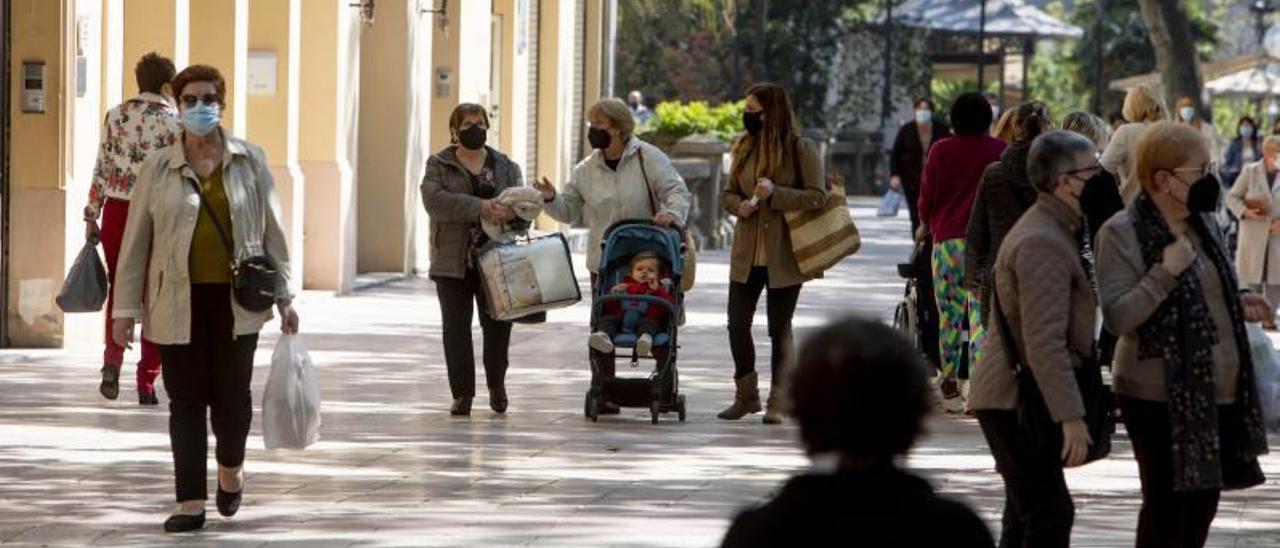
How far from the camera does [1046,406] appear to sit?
25.0ft

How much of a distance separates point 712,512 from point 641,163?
3.56 m

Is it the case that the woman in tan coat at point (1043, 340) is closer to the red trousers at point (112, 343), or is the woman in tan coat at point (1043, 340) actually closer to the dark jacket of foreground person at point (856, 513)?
the dark jacket of foreground person at point (856, 513)

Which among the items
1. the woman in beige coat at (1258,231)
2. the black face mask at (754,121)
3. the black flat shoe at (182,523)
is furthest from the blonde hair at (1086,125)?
the woman in beige coat at (1258,231)

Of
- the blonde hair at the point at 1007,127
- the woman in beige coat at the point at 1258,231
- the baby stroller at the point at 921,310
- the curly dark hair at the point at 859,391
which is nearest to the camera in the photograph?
the curly dark hair at the point at 859,391

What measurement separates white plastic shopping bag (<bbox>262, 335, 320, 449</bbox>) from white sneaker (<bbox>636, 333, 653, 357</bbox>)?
11.0ft

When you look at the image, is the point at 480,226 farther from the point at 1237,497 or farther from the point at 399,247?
the point at 399,247

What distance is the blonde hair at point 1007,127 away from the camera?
1354cm

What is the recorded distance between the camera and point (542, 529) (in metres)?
10.1

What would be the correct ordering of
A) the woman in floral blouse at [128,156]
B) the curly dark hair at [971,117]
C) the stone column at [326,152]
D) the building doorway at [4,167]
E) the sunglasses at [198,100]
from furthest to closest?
the stone column at [326,152]
the building doorway at [4,167]
the curly dark hair at [971,117]
the woman in floral blouse at [128,156]
the sunglasses at [198,100]

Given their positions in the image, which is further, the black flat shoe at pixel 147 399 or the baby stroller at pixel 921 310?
the baby stroller at pixel 921 310

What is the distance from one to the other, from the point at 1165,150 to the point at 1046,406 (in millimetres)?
732

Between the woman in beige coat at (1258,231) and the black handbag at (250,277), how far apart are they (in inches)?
528

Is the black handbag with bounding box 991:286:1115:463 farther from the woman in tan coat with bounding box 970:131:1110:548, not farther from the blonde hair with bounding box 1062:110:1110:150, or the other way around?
the blonde hair with bounding box 1062:110:1110:150

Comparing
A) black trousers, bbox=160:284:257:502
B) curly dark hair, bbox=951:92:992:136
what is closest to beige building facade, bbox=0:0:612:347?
curly dark hair, bbox=951:92:992:136
